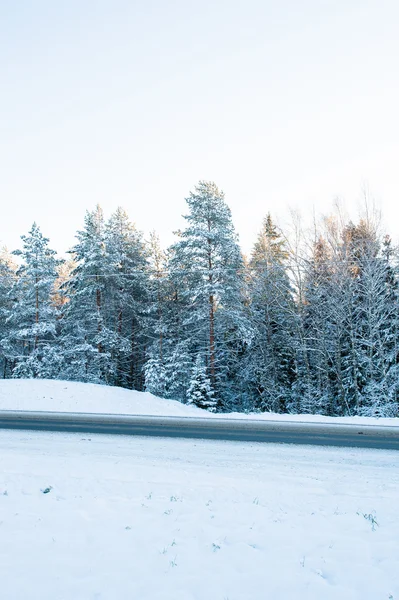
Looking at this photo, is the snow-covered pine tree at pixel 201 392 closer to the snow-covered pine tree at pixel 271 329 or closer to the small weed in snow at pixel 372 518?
the snow-covered pine tree at pixel 271 329

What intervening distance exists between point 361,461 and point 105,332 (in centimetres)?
2122

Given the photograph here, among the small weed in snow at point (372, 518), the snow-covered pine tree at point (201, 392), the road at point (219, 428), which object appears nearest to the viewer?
the small weed in snow at point (372, 518)

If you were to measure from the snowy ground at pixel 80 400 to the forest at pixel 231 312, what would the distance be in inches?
138

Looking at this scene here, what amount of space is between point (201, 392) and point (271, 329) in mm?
7337

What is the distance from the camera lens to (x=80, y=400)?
1862 cm

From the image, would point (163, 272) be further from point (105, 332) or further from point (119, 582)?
point (119, 582)

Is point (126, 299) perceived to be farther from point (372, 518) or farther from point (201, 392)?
point (372, 518)

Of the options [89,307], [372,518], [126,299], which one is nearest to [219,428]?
[372,518]

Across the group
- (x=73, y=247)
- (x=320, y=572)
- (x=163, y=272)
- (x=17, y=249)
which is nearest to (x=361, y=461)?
(x=320, y=572)

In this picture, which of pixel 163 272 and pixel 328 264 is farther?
pixel 163 272

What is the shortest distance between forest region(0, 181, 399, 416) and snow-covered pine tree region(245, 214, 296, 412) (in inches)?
4.0

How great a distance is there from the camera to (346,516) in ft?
17.9

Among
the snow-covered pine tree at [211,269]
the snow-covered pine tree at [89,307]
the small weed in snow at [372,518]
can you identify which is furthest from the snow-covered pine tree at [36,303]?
the small weed in snow at [372,518]

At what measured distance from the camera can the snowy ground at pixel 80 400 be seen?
17.7 metres
